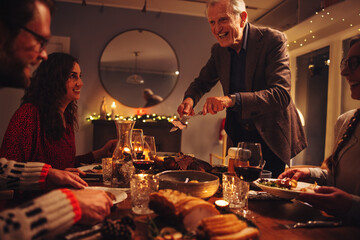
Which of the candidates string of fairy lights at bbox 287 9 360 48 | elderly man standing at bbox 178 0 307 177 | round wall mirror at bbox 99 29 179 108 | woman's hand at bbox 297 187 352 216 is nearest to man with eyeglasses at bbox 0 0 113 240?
woman's hand at bbox 297 187 352 216

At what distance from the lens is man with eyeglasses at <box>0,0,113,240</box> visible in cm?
64

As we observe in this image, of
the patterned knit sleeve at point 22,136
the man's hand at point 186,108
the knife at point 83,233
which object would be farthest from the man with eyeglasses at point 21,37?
the man's hand at point 186,108

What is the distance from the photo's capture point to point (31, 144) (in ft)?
5.30

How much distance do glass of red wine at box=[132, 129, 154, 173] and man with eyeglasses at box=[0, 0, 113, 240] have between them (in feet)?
0.84

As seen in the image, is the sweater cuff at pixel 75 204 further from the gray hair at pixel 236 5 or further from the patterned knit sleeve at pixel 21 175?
the gray hair at pixel 236 5

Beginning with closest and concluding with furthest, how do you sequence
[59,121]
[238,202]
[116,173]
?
[238,202]
[116,173]
[59,121]

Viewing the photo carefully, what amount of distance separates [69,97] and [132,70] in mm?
2905

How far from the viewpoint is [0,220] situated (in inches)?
24.4

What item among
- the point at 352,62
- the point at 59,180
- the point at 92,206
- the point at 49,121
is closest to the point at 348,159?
the point at 352,62

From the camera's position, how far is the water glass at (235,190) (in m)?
1.02

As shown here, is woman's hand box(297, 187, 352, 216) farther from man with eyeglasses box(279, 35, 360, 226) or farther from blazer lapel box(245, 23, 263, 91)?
blazer lapel box(245, 23, 263, 91)

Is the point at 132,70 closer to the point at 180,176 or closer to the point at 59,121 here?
the point at 59,121

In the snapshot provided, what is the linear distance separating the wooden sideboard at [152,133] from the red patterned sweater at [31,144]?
8.72 ft

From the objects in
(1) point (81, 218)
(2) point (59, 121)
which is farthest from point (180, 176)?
(2) point (59, 121)
